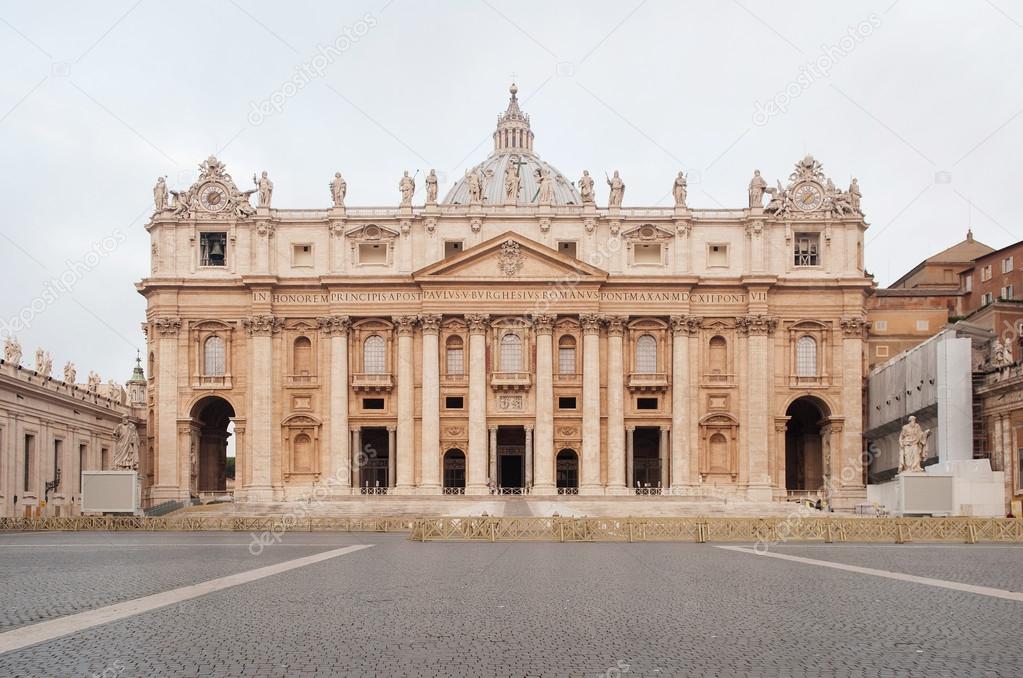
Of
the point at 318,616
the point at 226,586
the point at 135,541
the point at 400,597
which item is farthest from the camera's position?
the point at 135,541

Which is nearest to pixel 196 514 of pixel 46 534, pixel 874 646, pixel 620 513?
pixel 46 534

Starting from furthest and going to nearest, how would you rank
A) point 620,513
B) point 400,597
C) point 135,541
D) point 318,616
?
point 620,513, point 135,541, point 400,597, point 318,616

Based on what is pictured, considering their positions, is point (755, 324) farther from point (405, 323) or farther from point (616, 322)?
point (405, 323)

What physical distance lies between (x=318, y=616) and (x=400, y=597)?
121 inches

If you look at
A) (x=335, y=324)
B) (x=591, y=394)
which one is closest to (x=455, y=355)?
(x=335, y=324)

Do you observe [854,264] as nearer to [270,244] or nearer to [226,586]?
[270,244]

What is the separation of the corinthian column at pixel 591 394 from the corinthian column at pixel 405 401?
11.2m

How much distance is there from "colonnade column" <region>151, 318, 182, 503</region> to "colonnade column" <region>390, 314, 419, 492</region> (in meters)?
14.2

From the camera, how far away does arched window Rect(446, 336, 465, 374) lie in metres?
76.8

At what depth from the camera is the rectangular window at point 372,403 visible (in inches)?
3034

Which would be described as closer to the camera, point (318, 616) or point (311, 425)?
point (318, 616)

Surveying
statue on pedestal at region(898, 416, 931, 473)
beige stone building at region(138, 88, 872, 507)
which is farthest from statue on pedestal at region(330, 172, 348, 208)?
statue on pedestal at region(898, 416, 931, 473)

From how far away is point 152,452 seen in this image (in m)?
80.2

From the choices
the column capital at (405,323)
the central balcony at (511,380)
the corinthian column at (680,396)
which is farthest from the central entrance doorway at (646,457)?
the column capital at (405,323)
